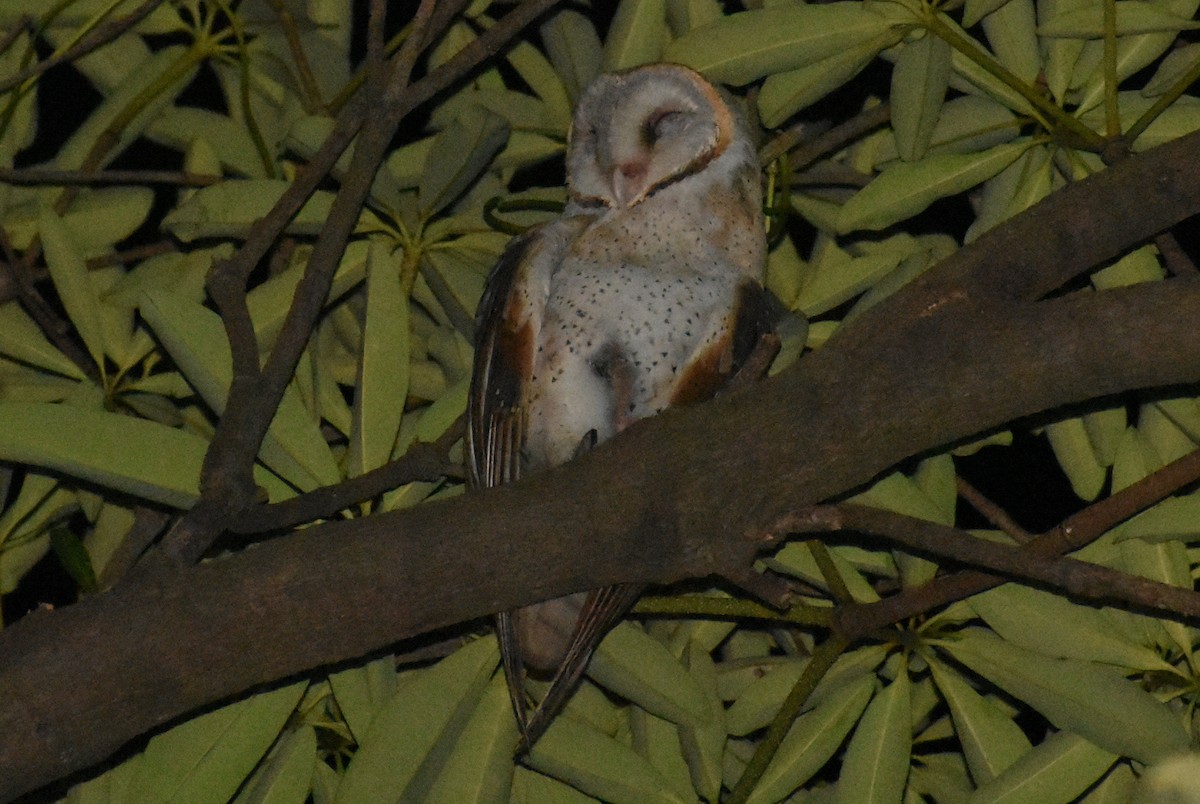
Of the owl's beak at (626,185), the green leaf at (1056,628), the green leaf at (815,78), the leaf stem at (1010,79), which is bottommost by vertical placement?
the green leaf at (1056,628)

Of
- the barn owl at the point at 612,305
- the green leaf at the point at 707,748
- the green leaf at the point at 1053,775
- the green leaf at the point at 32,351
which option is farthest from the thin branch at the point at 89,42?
the green leaf at the point at 1053,775

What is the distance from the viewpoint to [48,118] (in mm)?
2391

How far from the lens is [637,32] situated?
1.54m

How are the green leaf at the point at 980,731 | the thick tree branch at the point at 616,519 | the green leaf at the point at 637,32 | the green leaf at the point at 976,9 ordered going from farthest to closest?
the green leaf at the point at 637,32, the green leaf at the point at 976,9, the green leaf at the point at 980,731, the thick tree branch at the point at 616,519

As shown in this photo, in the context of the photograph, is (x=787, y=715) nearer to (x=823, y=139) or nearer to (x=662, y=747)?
(x=662, y=747)

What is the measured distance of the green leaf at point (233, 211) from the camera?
1.50 meters

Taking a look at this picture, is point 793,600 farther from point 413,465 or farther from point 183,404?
point 183,404

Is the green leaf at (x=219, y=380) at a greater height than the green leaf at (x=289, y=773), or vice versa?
the green leaf at (x=219, y=380)

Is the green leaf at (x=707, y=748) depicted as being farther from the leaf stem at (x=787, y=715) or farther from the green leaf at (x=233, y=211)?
the green leaf at (x=233, y=211)

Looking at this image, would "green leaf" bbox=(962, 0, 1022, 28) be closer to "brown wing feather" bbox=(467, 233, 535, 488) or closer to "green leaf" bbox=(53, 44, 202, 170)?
"brown wing feather" bbox=(467, 233, 535, 488)

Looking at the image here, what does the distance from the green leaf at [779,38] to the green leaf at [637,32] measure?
11cm

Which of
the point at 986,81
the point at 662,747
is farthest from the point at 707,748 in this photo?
the point at 986,81

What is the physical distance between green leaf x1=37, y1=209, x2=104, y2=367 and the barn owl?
0.38m

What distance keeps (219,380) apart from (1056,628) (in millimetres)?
764
